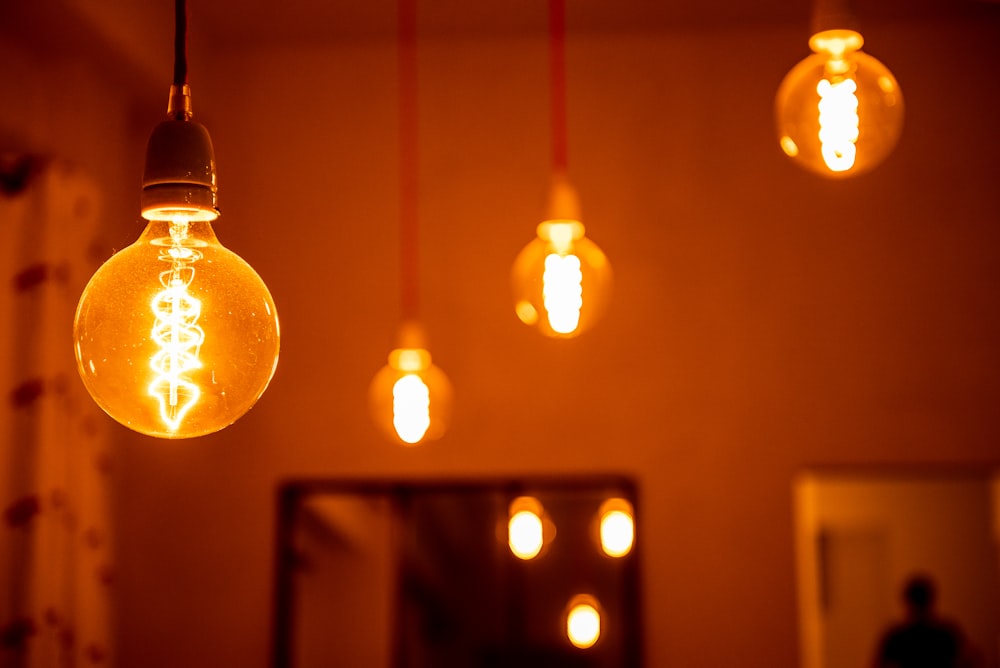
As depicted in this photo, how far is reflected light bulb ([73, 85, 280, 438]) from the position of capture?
1.29 metres

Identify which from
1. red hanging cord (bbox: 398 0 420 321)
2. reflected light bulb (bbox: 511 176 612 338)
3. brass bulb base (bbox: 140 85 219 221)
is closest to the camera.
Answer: brass bulb base (bbox: 140 85 219 221)

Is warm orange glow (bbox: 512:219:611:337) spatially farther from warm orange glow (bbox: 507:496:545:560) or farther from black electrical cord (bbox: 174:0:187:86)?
warm orange glow (bbox: 507:496:545:560)

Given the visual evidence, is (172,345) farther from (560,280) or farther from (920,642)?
(920,642)

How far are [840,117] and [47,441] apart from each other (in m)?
3.25

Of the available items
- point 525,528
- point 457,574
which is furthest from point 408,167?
point 457,574

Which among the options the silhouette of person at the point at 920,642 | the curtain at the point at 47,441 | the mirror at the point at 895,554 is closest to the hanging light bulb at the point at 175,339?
the curtain at the point at 47,441

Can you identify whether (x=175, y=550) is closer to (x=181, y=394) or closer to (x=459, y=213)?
(x=459, y=213)

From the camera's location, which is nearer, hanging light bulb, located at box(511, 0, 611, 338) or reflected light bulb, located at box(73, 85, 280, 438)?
reflected light bulb, located at box(73, 85, 280, 438)

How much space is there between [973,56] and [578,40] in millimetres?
1849

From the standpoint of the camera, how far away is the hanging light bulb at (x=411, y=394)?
4.23m

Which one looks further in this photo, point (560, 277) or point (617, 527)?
point (617, 527)

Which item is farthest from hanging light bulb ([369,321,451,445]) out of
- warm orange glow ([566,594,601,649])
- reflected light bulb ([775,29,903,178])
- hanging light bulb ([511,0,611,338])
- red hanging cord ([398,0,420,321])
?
reflected light bulb ([775,29,903,178])

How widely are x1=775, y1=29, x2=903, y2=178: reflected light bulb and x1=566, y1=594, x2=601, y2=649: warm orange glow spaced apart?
10.6 feet

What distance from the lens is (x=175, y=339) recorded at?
4.25ft
